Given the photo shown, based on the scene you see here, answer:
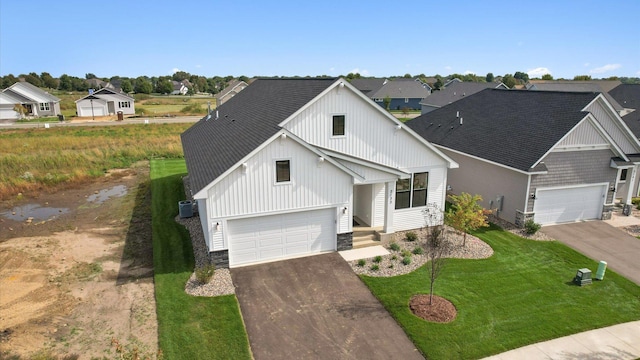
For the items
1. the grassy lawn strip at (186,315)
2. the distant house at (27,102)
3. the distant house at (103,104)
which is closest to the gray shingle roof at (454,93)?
the distant house at (103,104)

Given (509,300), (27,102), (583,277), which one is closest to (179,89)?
(27,102)

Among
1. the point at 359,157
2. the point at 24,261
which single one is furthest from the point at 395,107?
the point at 24,261

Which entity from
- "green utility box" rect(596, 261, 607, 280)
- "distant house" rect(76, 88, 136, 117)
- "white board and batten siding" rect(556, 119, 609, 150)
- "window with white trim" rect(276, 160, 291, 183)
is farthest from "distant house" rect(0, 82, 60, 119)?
"green utility box" rect(596, 261, 607, 280)

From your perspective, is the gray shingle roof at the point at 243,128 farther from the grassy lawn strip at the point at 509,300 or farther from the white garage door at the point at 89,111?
the white garage door at the point at 89,111

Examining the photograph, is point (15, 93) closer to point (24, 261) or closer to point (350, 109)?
point (24, 261)

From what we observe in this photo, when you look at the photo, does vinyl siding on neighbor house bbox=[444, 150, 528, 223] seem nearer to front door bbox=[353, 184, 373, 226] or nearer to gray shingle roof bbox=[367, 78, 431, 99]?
front door bbox=[353, 184, 373, 226]

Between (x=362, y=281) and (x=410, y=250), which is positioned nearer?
(x=362, y=281)

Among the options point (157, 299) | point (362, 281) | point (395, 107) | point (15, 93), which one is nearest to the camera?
point (157, 299)
